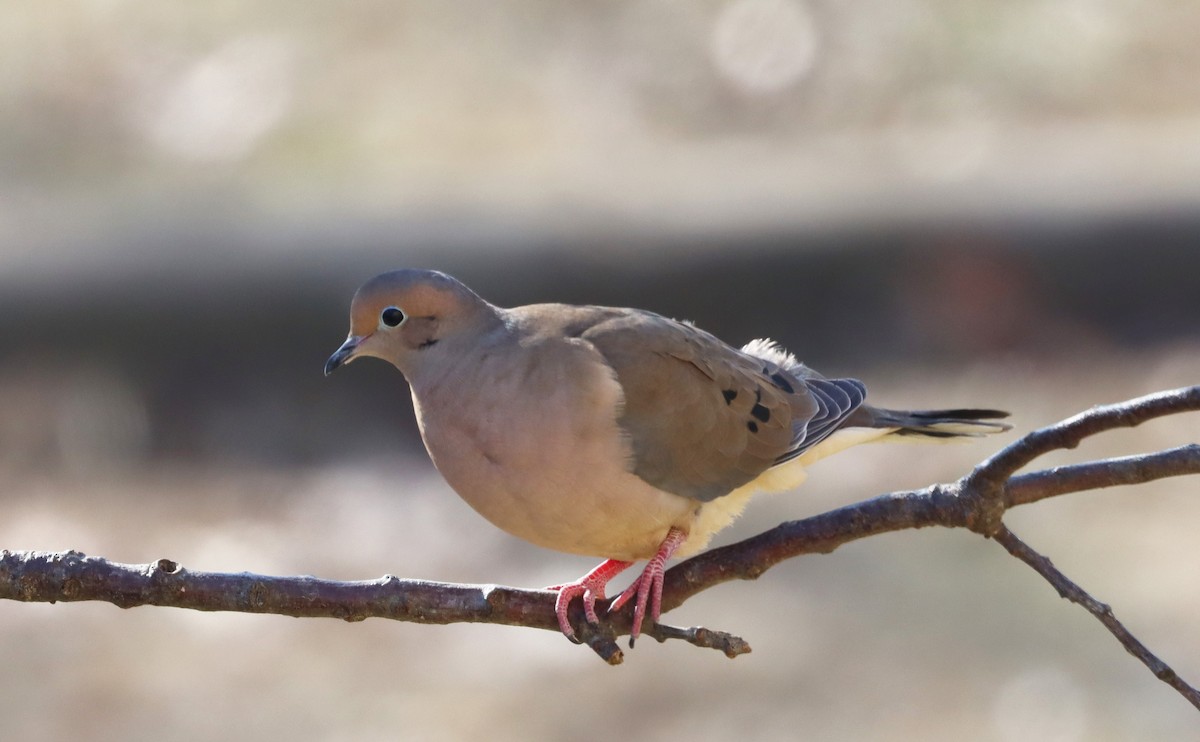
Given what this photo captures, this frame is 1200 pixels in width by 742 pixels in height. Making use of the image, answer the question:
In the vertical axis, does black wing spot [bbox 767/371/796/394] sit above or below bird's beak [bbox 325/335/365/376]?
above

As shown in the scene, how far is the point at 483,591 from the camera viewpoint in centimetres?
167

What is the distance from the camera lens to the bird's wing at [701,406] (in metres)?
1.98

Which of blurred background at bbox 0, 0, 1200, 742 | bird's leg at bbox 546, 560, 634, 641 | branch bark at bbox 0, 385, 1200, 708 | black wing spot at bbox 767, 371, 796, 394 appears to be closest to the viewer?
branch bark at bbox 0, 385, 1200, 708

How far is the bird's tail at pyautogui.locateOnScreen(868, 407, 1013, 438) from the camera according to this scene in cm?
212

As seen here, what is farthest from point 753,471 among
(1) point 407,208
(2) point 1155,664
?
(1) point 407,208

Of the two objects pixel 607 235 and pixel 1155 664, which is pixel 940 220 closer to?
pixel 607 235

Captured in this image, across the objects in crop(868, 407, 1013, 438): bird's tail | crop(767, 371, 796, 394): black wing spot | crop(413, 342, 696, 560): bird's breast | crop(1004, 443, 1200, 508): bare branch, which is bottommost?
crop(1004, 443, 1200, 508): bare branch

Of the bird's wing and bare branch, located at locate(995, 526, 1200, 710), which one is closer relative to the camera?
bare branch, located at locate(995, 526, 1200, 710)

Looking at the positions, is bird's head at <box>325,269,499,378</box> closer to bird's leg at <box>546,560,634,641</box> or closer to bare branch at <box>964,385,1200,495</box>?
bird's leg at <box>546,560,634,641</box>

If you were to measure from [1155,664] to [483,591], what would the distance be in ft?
2.45

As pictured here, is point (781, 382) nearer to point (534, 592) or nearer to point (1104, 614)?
point (534, 592)

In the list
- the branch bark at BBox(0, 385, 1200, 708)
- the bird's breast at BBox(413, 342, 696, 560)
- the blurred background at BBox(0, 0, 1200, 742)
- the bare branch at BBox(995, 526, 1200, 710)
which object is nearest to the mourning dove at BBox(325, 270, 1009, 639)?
the bird's breast at BBox(413, 342, 696, 560)

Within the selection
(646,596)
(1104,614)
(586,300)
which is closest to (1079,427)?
(1104,614)

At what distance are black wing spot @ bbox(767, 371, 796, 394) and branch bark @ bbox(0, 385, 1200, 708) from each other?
604mm
